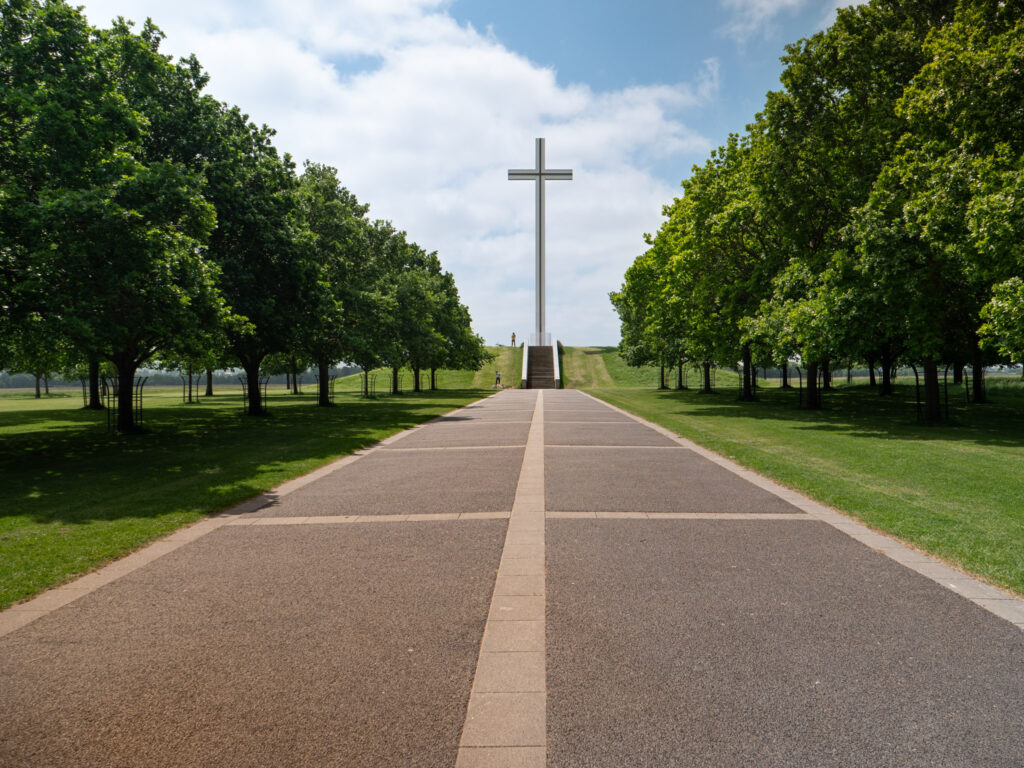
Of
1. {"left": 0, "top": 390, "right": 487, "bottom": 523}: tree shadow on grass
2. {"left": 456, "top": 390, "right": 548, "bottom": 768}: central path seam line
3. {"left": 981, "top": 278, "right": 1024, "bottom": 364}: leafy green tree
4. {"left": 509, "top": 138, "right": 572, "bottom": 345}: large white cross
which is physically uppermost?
{"left": 509, "top": 138, "right": 572, "bottom": 345}: large white cross

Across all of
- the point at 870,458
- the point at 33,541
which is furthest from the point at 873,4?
the point at 33,541

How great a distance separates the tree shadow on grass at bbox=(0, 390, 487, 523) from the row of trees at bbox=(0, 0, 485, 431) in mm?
2378

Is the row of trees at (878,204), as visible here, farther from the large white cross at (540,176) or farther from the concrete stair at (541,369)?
the large white cross at (540,176)

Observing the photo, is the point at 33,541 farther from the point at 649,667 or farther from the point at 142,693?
the point at 649,667

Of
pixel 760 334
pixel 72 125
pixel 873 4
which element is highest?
pixel 873 4

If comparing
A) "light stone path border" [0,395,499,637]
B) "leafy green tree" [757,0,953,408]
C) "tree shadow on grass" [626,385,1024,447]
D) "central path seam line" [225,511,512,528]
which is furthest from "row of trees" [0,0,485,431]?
"leafy green tree" [757,0,953,408]

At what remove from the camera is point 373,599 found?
4.48m

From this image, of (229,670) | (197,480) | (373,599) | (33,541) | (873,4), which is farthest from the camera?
(873,4)

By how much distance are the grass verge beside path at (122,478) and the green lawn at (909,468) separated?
809 cm

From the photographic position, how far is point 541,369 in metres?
60.8

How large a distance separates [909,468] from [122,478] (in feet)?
44.6

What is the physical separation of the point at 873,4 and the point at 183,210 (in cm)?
2449

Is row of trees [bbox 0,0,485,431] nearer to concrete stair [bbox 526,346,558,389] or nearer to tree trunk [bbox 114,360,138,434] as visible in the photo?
tree trunk [bbox 114,360,138,434]

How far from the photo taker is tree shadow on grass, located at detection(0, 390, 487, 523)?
8.07 meters
